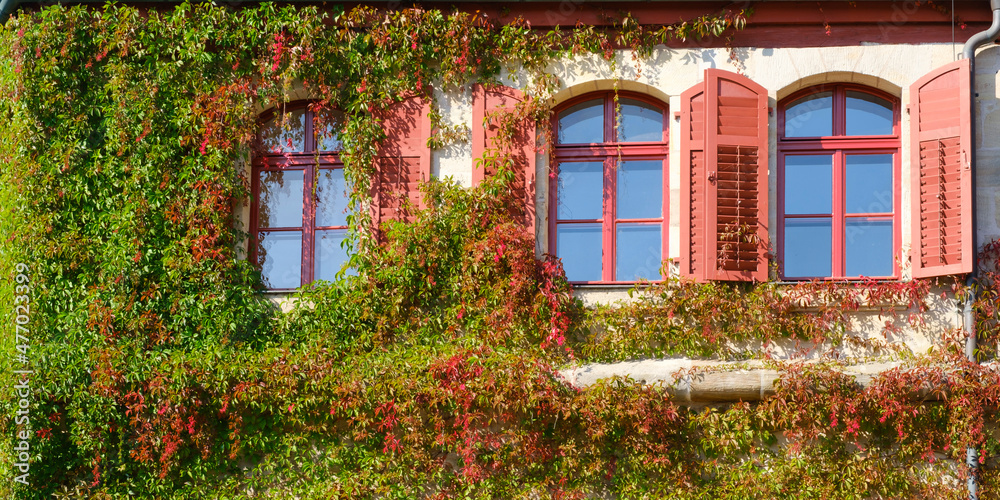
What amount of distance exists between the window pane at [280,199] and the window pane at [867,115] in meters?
4.38

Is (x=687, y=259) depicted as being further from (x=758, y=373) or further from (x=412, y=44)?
(x=412, y=44)

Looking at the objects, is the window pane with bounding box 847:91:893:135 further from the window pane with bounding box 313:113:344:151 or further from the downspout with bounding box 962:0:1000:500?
the window pane with bounding box 313:113:344:151

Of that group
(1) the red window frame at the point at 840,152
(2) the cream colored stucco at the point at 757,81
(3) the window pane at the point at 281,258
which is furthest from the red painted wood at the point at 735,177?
(3) the window pane at the point at 281,258

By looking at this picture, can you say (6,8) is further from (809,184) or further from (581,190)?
(809,184)

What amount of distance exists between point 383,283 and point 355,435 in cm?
114

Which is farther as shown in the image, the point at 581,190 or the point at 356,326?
the point at 581,190

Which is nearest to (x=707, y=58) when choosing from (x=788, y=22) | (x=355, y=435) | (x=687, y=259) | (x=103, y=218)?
(x=788, y=22)

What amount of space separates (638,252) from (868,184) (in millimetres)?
1854

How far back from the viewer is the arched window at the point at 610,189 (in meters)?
8.66

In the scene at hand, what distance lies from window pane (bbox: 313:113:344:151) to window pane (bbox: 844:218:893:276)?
4.02 meters

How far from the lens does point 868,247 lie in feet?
28.2

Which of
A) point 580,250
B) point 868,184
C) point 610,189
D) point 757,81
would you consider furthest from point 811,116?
point 580,250

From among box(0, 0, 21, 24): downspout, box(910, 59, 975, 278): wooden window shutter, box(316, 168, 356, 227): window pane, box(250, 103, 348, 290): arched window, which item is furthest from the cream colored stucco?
box(0, 0, 21, 24): downspout

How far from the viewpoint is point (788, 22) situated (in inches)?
344
